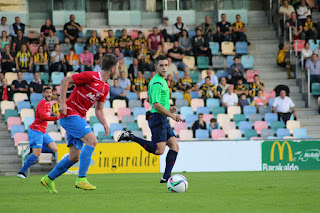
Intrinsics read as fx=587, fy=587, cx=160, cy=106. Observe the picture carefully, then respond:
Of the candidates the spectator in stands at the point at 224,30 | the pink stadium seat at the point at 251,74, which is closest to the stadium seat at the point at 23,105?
the pink stadium seat at the point at 251,74

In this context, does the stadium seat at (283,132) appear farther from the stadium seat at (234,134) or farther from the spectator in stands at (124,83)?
the spectator in stands at (124,83)

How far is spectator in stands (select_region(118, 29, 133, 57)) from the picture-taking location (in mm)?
21828

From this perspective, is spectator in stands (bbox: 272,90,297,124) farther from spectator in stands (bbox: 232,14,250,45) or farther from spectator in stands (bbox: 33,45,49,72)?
spectator in stands (bbox: 33,45,49,72)

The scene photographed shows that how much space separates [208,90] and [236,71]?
1574 millimetres

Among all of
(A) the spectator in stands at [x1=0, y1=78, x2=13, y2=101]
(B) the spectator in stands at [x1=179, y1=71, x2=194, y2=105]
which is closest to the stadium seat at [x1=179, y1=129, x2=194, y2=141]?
(B) the spectator in stands at [x1=179, y1=71, x2=194, y2=105]

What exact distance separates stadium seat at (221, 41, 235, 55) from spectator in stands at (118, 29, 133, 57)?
373 cm

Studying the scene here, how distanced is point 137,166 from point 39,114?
16.0 feet

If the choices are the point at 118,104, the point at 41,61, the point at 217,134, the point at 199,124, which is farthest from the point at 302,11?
the point at 41,61

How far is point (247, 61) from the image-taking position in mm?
22766

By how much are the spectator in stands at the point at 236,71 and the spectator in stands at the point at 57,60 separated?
601 cm

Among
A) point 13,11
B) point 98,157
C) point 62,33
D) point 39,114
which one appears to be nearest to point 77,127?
point 39,114

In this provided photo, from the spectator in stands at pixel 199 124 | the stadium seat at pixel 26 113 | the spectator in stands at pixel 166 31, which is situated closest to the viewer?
the spectator in stands at pixel 199 124

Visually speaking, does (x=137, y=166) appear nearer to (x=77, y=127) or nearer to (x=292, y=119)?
(x=292, y=119)

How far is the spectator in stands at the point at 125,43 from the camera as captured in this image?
2183 cm
